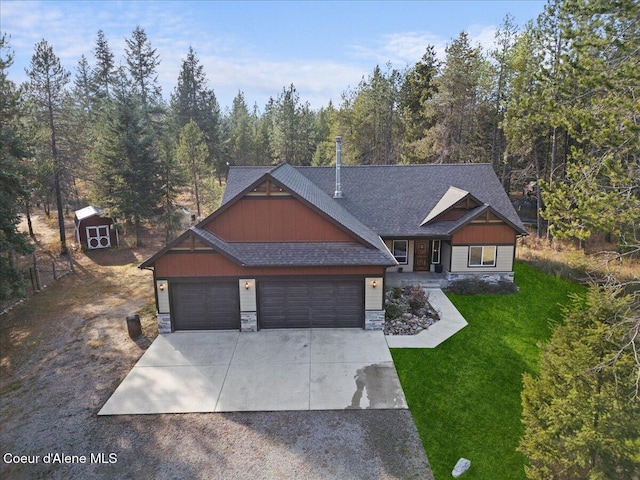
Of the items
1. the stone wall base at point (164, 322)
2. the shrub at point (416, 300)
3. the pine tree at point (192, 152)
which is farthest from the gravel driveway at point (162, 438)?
the pine tree at point (192, 152)

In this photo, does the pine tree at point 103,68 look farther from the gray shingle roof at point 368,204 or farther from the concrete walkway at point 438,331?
the concrete walkway at point 438,331

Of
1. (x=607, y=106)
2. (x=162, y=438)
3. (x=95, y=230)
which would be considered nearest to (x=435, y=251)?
(x=607, y=106)

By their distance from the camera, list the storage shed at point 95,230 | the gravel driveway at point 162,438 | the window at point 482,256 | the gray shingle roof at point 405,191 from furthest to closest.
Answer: the storage shed at point 95,230 → the gray shingle roof at point 405,191 → the window at point 482,256 → the gravel driveway at point 162,438

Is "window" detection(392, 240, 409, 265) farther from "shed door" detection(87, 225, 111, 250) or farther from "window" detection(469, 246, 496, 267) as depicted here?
"shed door" detection(87, 225, 111, 250)

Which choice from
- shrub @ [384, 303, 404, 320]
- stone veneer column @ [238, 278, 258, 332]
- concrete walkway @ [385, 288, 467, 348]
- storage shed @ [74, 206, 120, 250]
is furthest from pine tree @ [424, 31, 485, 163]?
storage shed @ [74, 206, 120, 250]

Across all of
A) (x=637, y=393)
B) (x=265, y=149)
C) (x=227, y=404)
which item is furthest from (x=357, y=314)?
(x=265, y=149)

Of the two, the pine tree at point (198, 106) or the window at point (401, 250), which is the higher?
the pine tree at point (198, 106)
